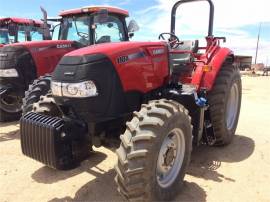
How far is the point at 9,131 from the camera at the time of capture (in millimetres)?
6953

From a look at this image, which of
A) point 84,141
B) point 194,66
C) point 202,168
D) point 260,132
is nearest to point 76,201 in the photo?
point 84,141

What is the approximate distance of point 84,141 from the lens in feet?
12.5

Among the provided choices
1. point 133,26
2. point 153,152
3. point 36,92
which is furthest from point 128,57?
point 133,26

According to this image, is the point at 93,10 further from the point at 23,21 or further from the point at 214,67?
the point at 23,21

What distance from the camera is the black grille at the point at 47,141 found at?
11.5 feet

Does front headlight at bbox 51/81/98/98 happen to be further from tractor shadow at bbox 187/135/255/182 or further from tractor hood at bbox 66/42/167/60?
tractor shadow at bbox 187/135/255/182

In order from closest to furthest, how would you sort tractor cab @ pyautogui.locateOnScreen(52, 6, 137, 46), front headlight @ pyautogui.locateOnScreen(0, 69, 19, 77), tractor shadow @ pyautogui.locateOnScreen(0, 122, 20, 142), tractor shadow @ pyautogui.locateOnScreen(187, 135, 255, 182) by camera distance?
tractor shadow @ pyautogui.locateOnScreen(187, 135, 255, 182)
tractor shadow @ pyautogui.locateOnScreen(0, 122, 20, 142)
tractor cab @ pyautogui.locateOnScreen(52, 6, 137, 46)
front headlight @ pyautogui.locateOnScreen(0, 69, 19, 77)

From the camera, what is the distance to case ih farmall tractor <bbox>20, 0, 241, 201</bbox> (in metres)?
3.30

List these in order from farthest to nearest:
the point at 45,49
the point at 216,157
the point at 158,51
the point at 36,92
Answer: the point at 45,49 < the point at 36,92 < the point at 216,157 < the point at 158,51

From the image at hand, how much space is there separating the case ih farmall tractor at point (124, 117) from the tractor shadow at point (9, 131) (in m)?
2.60

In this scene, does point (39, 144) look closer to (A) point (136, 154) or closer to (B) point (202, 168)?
(A) point (136, 154)

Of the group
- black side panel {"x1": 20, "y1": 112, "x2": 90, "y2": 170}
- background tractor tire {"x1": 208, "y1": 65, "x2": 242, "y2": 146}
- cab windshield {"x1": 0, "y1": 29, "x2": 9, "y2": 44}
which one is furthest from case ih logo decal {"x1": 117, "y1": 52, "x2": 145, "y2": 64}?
cab windshield {"x1": 0, "y1": 29, "x2": 9, "y2": 44}

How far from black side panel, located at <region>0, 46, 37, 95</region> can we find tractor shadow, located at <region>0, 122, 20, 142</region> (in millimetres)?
765

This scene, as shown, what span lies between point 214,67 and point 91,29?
8.37 feet
